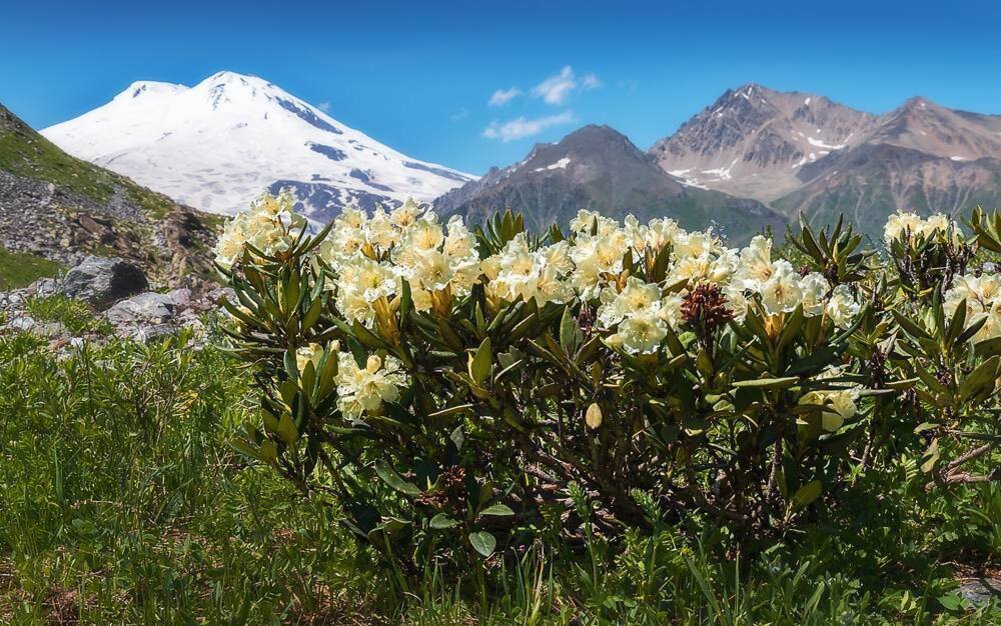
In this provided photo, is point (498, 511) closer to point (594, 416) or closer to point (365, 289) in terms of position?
point (594, 416)

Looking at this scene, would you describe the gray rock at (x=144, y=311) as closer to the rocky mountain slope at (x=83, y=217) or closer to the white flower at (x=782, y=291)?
the white flower at (x=782, y=291)

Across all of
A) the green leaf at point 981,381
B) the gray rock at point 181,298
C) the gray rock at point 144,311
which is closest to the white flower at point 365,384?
the green leaf at point 981,381

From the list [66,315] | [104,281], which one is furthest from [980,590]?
[104,281]

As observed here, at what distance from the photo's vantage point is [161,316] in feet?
36.0

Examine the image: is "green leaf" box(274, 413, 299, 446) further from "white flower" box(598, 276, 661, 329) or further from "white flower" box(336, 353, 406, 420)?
"white flower" box(598, 276, 661, 329)

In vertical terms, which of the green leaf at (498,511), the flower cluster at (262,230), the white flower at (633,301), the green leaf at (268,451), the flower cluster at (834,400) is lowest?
the green leaf at (498,511)

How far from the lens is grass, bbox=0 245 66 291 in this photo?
33.8 m

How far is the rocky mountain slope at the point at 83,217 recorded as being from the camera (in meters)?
38.1

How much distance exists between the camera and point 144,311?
11.4m

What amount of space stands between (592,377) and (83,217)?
4692cm

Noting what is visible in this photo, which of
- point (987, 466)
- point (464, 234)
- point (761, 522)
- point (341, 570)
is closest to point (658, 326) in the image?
point (464, 234)

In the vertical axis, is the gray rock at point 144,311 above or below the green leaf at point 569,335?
below

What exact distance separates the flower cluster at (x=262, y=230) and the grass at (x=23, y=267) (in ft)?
116

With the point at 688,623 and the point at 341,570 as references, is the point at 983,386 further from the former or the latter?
the point at 341,570
